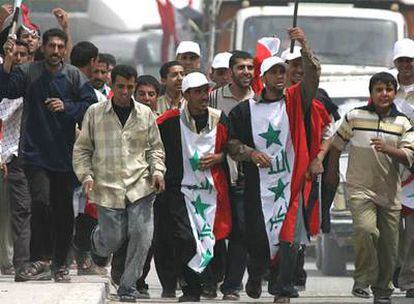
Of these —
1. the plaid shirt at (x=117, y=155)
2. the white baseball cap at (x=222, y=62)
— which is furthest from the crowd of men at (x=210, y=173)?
the white baseball cap at (x=222, y=62)

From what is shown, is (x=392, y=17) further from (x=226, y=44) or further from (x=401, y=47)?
(x=401, y=47)

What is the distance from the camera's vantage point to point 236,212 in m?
13.4

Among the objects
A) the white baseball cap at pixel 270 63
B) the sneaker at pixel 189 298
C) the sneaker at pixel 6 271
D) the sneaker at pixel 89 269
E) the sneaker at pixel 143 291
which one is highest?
the white baseball cap at pixel 270 63

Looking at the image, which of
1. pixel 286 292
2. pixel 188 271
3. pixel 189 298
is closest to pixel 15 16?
pixel 188 271

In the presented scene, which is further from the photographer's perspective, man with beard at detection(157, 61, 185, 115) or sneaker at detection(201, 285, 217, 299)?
man with beard at detection(157, 61, 185, 115)

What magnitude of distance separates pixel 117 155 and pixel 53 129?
0.76 metres

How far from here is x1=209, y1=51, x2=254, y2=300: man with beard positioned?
529 inches

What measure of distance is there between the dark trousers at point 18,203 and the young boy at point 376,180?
243 centimetres

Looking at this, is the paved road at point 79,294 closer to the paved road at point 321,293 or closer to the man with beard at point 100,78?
the paved road at point 321,293

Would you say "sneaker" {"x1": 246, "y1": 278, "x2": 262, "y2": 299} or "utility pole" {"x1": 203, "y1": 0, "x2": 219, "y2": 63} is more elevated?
"utility pole" {"x1": 203, "y1": 0, "x2": 219, "y2": 63}

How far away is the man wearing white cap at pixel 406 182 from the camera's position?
534 inches

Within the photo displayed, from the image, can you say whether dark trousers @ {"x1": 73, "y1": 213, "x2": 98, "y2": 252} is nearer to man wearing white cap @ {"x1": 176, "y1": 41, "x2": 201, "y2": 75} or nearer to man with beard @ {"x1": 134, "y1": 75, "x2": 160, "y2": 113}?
man with beard @ {"x1": 134, "y1": 75, "x2": 160, "y2": 113}

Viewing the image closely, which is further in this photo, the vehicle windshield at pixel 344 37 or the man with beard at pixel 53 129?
the vehicle windshield at pixel 344 37

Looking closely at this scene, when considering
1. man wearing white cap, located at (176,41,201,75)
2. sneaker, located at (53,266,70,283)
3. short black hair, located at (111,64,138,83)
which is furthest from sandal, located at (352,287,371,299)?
man wearing white cap, located at (176,41,201,75)
